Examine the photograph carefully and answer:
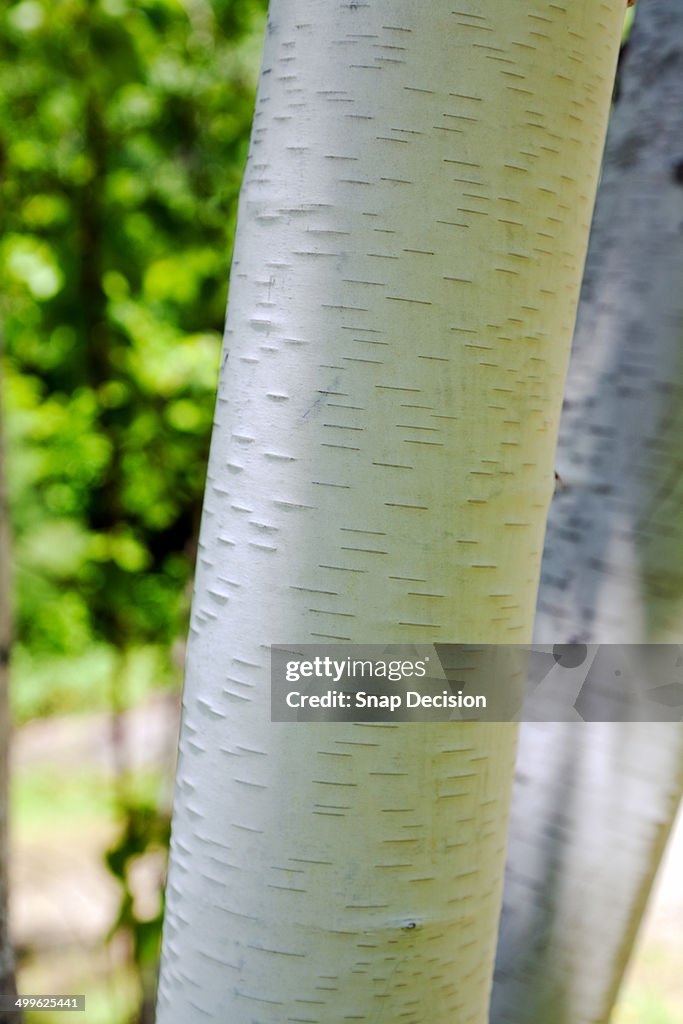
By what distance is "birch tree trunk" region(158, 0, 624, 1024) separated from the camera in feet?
1.95

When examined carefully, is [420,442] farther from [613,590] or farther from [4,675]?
[4,675]

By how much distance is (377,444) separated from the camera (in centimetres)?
60

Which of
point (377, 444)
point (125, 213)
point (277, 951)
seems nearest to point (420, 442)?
point (377, 444)

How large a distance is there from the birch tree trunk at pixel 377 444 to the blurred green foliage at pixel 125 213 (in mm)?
1389

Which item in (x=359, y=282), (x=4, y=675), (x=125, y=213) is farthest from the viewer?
(x=125, y=213)

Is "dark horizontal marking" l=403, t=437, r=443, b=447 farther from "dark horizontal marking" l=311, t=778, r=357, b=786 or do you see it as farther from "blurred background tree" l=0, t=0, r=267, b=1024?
"blurred background tree" l=0, t=0, r=267, b=1024

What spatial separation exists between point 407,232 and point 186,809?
1.49 ft

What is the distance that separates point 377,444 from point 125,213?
1.85 m

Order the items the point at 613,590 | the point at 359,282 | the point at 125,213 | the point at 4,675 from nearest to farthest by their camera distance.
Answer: the point at 359,282
the point at 613,590
the point at 4,675
the point at 125,213

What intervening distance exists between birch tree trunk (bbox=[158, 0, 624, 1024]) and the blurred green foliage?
4.56 ft

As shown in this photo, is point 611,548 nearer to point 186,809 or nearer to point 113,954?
point 186,809

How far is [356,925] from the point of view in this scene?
619 millimetres

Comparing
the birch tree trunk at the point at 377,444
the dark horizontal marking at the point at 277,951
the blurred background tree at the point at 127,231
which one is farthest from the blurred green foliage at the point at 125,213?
the dark horizontal marking at the point at 277,951

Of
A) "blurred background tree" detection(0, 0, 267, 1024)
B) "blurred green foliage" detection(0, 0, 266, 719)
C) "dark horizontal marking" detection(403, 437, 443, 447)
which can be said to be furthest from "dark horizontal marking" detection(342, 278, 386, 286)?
"blurred green foliage" detection(0, 0, 266, 719)
